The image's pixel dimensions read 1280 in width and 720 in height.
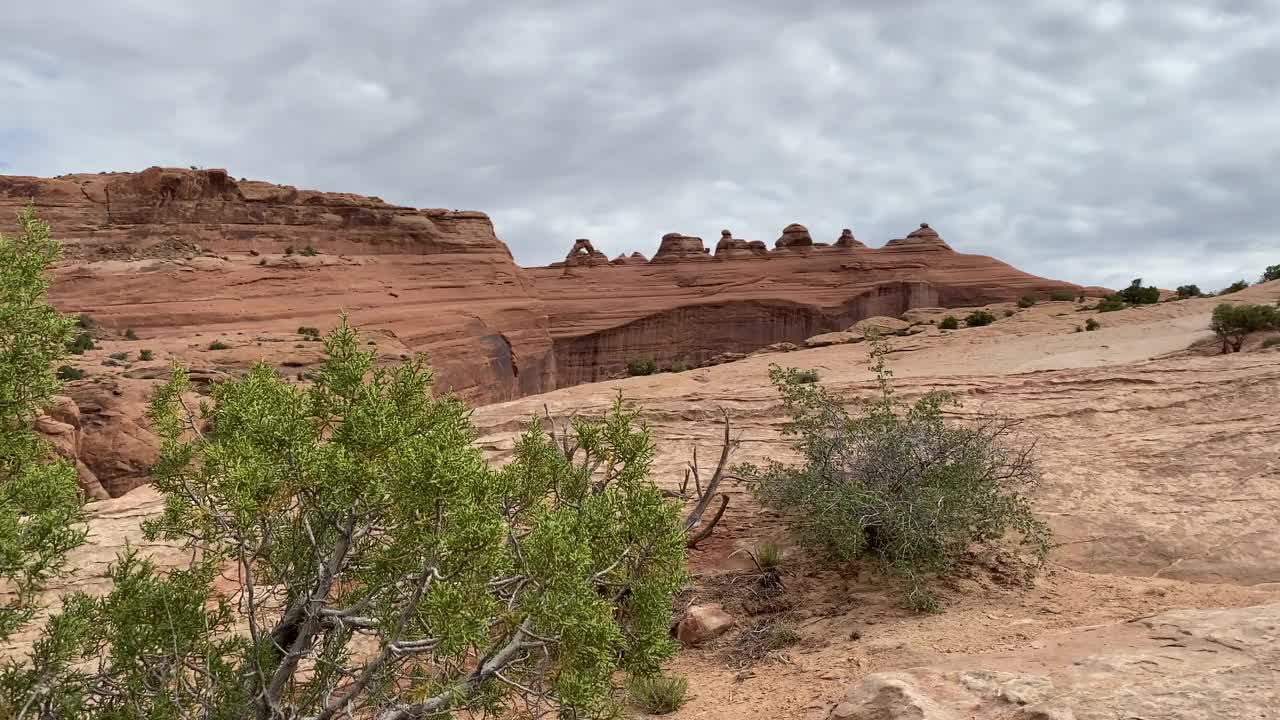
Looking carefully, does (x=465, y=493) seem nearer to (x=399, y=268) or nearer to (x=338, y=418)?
(x=338, y=418)

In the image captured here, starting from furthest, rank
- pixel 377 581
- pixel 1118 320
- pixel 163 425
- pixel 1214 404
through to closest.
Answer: pixel 1118 320, pixel 1214 404, pixel 163 425, pixel 377 581

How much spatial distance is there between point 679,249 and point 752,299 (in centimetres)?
1031

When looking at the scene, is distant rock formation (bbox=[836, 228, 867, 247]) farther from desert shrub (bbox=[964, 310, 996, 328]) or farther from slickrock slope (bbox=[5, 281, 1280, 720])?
slickrock slope (bbox=[5, 281, 1280, 720])

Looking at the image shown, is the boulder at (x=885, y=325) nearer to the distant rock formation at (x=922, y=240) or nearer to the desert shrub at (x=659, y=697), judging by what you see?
the distant rock formation at (x=922, y=240)

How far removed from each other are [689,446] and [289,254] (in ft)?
124

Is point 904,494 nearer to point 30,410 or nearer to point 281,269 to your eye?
point 30,410

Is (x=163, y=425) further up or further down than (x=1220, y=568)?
further up

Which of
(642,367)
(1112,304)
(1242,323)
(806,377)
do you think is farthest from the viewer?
(642,367)

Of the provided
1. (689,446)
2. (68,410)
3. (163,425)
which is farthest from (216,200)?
(163,425)

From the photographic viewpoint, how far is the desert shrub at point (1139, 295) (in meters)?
38.0

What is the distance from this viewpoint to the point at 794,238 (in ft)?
199

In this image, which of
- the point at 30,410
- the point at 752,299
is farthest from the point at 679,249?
the point at 30,410

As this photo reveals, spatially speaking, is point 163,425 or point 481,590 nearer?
point 481,590

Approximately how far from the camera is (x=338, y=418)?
5152 millimetres
